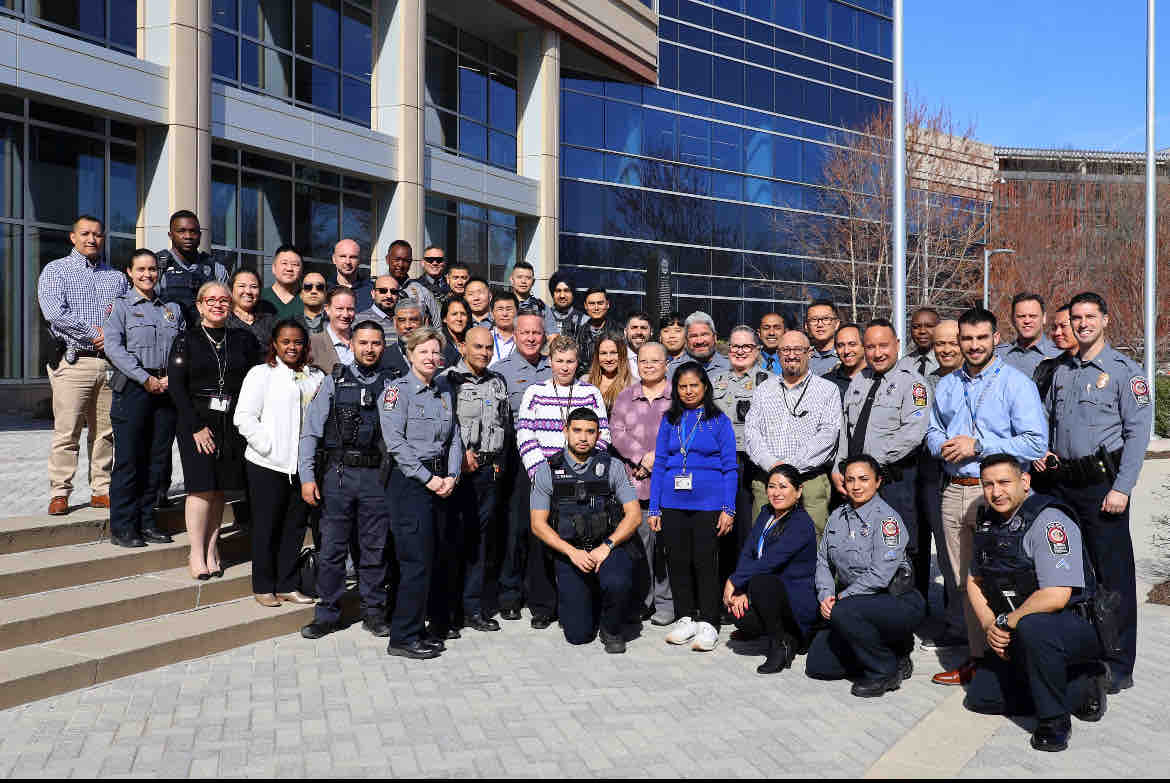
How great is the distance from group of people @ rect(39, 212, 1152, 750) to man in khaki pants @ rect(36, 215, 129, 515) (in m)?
0.02

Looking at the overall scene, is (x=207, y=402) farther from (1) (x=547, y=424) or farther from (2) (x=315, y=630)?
(1) (x=547, y=424)


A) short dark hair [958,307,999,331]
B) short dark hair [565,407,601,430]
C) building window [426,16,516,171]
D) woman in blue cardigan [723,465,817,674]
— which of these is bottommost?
woman in blue cardigan [723,465,817,674]

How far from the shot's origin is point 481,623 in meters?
7.50

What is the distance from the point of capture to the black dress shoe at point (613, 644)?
7.00 m

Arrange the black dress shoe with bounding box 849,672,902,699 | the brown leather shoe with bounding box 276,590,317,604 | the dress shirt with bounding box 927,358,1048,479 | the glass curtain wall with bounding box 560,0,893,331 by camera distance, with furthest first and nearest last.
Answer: the glass curtain wall with bounding box 560,0,893,331 < the brown leather shoe with bounding box 276,590,317,604 < the dress shirt with bounding box 927,358,1048,479 < the black dress shoe with bounding box 849,672,902,699

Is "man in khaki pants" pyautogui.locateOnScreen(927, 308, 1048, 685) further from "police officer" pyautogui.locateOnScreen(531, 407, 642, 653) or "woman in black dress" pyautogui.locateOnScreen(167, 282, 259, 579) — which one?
"woman in black dress" pyautogui.locateOnScreen(167, 282, 259, 579)

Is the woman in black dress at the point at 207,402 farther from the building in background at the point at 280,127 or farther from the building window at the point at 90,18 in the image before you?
the building window at the point at 90,18

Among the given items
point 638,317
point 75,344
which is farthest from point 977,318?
point 75,344

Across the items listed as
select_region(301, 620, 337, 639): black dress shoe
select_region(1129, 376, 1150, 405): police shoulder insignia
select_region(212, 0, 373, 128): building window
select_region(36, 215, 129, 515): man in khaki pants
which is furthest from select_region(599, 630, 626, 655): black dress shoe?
select_region(212, 0, 373, 128): building window

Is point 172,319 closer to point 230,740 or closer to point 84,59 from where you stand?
point 230,740

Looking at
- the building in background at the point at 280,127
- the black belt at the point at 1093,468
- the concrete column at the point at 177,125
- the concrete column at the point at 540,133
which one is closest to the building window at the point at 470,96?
the building in background at the point at 280,127

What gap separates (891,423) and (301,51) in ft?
50.8

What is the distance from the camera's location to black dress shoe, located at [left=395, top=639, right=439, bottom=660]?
6.71m

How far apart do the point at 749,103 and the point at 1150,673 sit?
30757 millimetres
